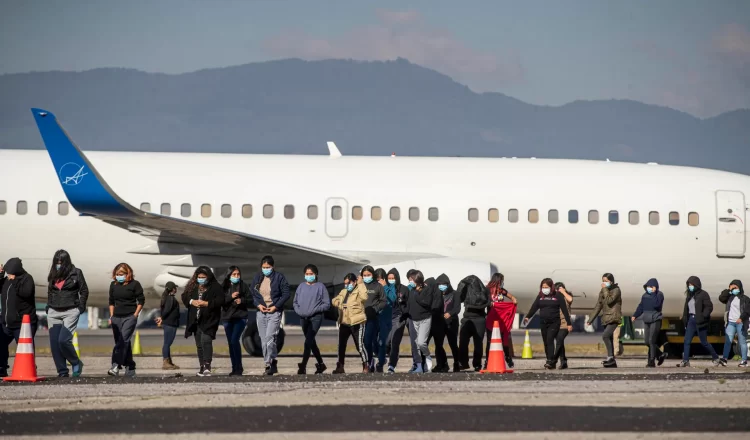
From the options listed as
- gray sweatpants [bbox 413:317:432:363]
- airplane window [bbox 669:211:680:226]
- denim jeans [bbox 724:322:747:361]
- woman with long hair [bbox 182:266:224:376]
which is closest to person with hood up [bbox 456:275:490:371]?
gray sweatpants [bbox 413:317:432:363]

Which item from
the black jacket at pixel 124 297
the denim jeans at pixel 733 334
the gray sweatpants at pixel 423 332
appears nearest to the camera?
the black jacket at pixel 124 297

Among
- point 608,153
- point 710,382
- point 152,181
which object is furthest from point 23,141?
point 710,382

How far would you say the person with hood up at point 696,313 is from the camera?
904 inches

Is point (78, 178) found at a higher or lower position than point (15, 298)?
higher

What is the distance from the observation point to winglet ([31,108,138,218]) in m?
22.2

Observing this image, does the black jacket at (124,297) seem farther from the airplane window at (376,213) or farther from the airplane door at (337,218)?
the airplane window at (376,213)

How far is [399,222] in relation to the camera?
25.1m

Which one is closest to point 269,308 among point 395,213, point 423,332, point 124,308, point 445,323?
point 124,308

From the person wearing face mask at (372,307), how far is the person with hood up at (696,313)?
6324 millimetres

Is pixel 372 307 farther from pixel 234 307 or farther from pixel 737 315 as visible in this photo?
pixel 737 315

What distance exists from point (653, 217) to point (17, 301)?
13.3m

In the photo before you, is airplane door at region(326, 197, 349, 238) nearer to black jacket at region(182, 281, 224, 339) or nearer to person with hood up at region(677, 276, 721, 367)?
black jacket at region(182, 281, 224, 339)

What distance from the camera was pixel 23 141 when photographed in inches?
7067

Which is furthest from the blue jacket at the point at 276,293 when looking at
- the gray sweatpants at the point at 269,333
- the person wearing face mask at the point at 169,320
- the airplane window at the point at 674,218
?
the airplane window at the point at 674,218
